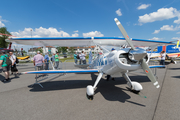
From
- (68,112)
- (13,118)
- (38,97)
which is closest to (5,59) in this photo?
(38,97)

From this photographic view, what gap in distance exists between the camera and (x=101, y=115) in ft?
7.19

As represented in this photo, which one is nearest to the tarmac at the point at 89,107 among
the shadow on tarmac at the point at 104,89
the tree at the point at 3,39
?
the shadow on tarmac at the point at 104,89

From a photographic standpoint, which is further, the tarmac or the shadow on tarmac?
the shadow on tarmac

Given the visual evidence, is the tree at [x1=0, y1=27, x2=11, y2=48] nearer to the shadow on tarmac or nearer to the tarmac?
the shadow on tarmac

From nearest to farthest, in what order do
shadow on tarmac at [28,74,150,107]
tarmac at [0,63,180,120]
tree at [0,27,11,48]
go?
tarmac at [0,63,180,120] < shadow on tarmac at [28,74,150,107] < tree at [0,27,11,48]

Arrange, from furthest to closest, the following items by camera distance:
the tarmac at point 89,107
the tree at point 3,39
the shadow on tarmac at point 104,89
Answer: the tree at point 3,39, the shadow on tarmac at point 104,89, the tarmac at point 89,107

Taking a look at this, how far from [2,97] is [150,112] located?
15.1 feet

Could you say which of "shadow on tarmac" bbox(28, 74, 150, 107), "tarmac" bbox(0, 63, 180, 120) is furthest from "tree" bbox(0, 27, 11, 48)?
"tarmac" bbox(0, 63, 180, 120)

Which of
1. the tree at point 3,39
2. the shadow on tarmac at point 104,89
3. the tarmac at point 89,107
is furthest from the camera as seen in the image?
the tree at point 3,39

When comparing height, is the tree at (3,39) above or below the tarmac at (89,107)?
above

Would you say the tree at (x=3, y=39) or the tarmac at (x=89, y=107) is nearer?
the tarmac at (x=89, y=107)

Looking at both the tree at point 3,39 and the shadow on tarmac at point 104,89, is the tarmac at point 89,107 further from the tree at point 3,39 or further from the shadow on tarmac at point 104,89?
the tree at point 3,39

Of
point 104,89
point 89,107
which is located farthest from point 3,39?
point 89,107

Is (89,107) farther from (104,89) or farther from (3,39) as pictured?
(3,39)
